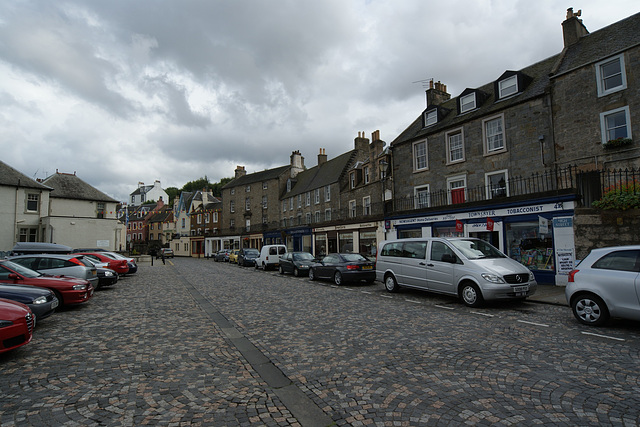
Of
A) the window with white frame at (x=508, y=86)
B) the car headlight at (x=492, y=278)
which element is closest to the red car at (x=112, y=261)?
the car headlight at (x=492, y=278)

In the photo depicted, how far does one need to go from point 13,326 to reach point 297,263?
16.2 m

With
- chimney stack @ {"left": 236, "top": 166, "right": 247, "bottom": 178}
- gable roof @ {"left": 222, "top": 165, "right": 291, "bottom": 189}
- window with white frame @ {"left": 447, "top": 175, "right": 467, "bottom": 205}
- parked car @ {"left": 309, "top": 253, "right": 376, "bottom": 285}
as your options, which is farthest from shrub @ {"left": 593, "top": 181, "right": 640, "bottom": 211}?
chimney stack @ {"left": 236, "top": 166, "right": 247, "bottom": 178}

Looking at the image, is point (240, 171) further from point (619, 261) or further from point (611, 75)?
point (619, 261)

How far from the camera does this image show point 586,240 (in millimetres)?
12172

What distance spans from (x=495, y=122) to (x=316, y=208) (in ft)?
78.6

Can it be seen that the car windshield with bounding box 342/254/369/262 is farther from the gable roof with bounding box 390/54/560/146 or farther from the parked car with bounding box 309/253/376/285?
the gable roof with bounding box 390/54/560/146

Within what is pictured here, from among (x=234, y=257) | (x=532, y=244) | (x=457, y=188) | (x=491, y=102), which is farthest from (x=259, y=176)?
(x=532, y=244)

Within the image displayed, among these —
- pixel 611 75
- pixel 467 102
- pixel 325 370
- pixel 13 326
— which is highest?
pixel 467 102

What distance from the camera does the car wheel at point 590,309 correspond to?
708cm

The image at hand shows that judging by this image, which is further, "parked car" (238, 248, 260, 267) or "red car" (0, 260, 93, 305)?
"parked car" (238, 248, 260, 267)

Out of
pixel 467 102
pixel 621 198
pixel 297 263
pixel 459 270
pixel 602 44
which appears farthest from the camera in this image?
pixel 467 102

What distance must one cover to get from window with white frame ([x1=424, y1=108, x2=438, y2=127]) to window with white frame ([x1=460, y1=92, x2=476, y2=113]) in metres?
1.88

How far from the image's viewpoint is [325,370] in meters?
5.00

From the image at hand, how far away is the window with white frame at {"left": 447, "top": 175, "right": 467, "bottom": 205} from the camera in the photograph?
20763mm
